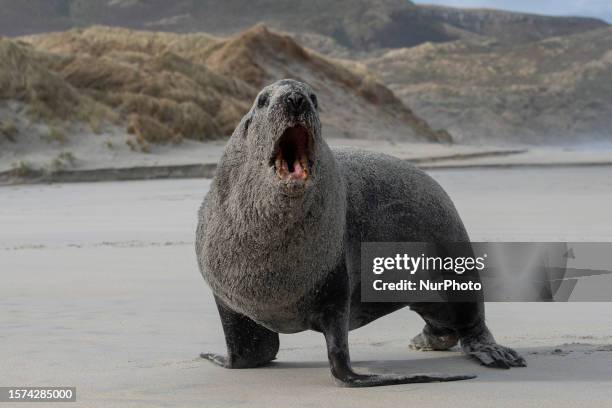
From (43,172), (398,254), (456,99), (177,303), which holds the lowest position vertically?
(456,99)

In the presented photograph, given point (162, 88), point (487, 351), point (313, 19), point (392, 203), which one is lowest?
point (313, 19)

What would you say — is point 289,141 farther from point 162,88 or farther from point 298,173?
point 162,88

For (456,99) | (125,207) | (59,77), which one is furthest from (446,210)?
(456,99)

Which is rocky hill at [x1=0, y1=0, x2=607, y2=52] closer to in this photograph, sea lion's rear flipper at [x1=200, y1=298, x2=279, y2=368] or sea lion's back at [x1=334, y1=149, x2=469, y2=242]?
sea lion's back at [x1=334, y1=149, x2=469, y2=242]

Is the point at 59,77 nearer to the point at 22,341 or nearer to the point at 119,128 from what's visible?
the point at 119,128

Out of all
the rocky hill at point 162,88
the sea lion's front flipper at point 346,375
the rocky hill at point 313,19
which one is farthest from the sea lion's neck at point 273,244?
the rocky hill at point 313,19

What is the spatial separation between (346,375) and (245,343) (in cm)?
76

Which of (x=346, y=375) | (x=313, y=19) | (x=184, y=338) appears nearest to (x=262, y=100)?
(x=346, y=375)

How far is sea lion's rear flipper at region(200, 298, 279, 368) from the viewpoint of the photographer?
5.00m

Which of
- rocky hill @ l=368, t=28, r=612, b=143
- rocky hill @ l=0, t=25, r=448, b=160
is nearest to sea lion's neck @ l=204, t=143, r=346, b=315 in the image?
rocky hill @ l=0, t=25, r=448, b=160

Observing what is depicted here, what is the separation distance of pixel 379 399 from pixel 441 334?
1.53m

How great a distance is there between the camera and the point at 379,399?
411cm

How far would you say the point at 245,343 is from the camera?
5.04m

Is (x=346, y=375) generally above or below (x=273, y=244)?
below
